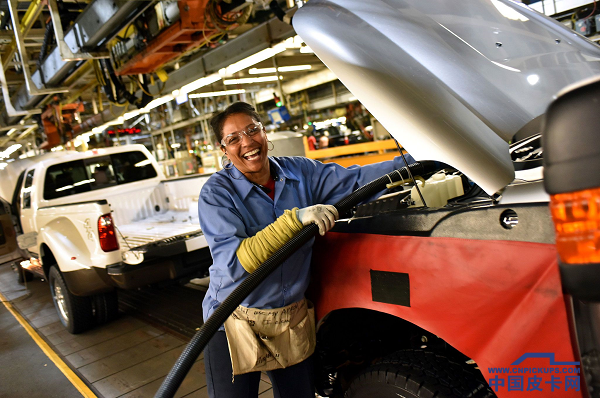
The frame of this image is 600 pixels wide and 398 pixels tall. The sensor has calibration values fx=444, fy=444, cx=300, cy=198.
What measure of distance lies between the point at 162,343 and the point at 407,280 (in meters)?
3.85

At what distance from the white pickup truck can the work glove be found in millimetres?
3023

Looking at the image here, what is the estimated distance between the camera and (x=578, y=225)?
0.79 meters

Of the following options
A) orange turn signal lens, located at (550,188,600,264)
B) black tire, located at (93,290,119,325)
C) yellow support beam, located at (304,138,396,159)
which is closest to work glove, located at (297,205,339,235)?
orange turn signal lens, located at (550,188,600,264)

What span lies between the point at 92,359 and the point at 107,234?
1.24m

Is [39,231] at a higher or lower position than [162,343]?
higher

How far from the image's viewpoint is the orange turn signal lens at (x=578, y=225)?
2.51 ft

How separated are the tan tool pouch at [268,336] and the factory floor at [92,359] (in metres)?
1.48

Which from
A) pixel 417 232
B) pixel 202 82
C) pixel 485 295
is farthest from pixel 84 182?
pixel 485 295

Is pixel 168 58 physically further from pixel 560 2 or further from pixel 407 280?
pixel 560 2

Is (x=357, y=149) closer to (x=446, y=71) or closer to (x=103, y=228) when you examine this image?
(x=103, y=228)

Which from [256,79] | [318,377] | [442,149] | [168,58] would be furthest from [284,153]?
[442,149]

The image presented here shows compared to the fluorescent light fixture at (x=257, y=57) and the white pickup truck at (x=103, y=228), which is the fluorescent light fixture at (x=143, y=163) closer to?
the white pickup truck at (x=103, y=228)

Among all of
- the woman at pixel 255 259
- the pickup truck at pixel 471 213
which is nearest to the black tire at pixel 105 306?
the woman at pixel 255 259

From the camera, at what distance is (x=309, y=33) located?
1.45 metres
